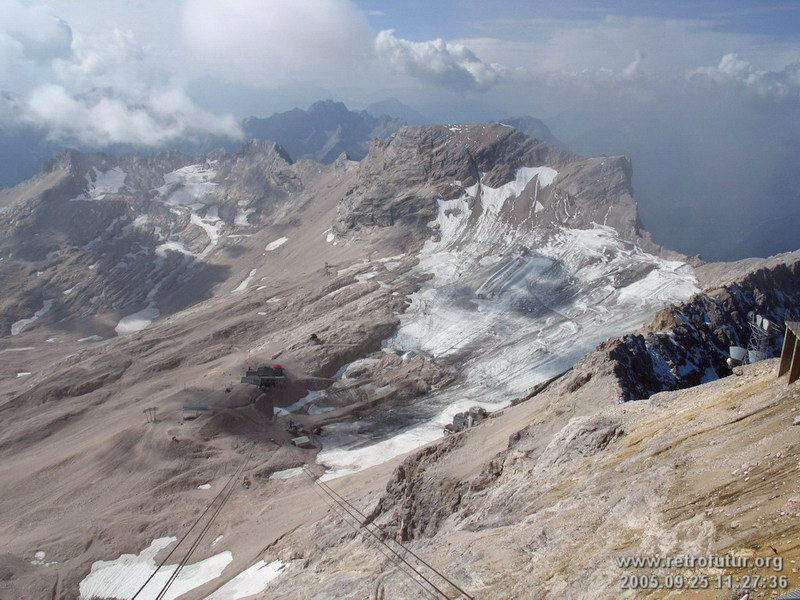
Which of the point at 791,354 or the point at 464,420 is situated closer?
the point at 791,354

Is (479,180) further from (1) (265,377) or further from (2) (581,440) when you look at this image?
(2) (581,440)

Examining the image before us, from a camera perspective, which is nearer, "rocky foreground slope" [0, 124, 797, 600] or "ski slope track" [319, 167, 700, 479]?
"rocky foreground slope" [0, 124, 797, 600]

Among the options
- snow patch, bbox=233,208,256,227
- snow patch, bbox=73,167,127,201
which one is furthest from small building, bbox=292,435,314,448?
snow patch, bbox=73,167,127,201

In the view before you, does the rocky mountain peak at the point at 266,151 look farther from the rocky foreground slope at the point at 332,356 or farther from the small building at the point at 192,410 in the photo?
the small building at the point at 192,410

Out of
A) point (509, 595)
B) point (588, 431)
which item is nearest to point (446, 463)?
point (588, 431)

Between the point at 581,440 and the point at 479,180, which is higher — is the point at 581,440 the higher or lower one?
the lower one

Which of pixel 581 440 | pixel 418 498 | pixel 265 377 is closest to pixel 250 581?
pixel 418 498

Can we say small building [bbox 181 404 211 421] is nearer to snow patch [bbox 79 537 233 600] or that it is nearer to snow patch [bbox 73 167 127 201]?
snow patch [bbox 79 537 233 600]
